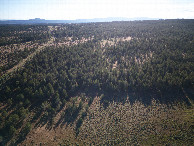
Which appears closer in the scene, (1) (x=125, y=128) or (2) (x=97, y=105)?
(1) (x=125, y=128)

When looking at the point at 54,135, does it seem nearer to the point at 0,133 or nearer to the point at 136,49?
the point at 0,133

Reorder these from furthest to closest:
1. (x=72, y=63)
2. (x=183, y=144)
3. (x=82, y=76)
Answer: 1. (x=72, y=63)
2. (x=82, y=76)
3. (x=183, y=144)

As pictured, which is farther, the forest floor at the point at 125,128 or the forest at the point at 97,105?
the forest at the point at 97,105

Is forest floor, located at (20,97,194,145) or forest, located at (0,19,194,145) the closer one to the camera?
forest floor, located at (20,97,194,145)

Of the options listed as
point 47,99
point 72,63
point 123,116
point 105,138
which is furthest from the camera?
Answer: point 72,63

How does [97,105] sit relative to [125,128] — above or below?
above

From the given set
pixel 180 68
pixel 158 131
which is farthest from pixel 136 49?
pixel 158 131

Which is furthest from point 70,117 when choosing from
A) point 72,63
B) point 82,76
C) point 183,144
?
point 72,63

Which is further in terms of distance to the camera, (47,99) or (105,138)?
(47,99)

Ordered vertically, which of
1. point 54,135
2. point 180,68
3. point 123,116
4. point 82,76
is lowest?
point 54,135

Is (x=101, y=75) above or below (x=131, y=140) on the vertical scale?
above

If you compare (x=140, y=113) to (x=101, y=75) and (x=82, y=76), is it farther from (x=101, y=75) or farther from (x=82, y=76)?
(x=82, y=76)
